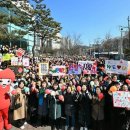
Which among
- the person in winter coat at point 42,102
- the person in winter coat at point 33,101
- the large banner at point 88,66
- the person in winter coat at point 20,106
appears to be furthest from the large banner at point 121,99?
the large banner at point 88,66

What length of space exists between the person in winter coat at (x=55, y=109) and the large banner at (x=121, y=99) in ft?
6.27

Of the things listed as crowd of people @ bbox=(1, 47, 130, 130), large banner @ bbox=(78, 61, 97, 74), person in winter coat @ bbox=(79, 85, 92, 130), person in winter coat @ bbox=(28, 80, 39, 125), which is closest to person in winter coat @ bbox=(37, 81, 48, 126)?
crowd of people @ bbox=(1, 47, 130, 130)

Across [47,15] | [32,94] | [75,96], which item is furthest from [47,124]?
[47,15]

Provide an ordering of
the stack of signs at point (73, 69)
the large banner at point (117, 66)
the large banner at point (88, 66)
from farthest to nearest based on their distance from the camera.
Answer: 1. the stack of signs at point (73, 69)
2. the large banner at point (88, 66)
3. the large banner at point (117, 66)

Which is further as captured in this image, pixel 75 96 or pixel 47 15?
pixel 47 15

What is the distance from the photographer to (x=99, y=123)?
11078 mm

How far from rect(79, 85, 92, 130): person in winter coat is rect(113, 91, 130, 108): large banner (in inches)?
34.4

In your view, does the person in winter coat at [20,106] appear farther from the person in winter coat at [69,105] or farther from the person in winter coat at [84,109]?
the person in winter coat at [84,109]

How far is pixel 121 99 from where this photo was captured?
402 inches

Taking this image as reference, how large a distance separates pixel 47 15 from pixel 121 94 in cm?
3778

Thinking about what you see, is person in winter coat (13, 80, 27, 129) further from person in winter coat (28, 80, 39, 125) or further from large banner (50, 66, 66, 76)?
large banner (50, 66, 66, 76)

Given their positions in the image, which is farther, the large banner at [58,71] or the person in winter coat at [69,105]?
the large banner at [58,71]

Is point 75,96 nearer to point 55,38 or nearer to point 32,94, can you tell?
point 32,94

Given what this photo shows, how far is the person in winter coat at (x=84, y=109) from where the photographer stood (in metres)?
11.0
